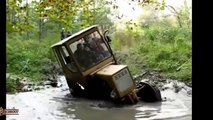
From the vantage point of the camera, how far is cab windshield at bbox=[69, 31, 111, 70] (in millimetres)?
9695

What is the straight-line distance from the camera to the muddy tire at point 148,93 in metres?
9.68

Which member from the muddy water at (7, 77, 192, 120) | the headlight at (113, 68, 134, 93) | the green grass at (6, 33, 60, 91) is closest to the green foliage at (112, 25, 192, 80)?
the green grass at (6, 33, 60, 91)

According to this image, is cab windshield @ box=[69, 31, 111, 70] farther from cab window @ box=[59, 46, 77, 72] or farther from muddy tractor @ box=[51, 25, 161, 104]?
cab window @ box=[59, 46, 77, 72]

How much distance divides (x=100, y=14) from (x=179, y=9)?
4.69 meters

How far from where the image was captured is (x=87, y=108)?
29.6ft

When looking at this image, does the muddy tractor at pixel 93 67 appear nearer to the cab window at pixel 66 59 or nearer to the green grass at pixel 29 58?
the cab window at pixel 66 59

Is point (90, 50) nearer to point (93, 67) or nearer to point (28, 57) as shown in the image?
point (93, 67)

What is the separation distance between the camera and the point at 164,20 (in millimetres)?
20906

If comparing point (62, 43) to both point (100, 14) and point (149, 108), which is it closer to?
point (149, 108)

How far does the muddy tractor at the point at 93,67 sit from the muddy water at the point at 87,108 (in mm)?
288

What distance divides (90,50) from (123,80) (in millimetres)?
1431

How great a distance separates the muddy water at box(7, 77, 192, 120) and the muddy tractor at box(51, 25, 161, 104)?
0.29 metres
